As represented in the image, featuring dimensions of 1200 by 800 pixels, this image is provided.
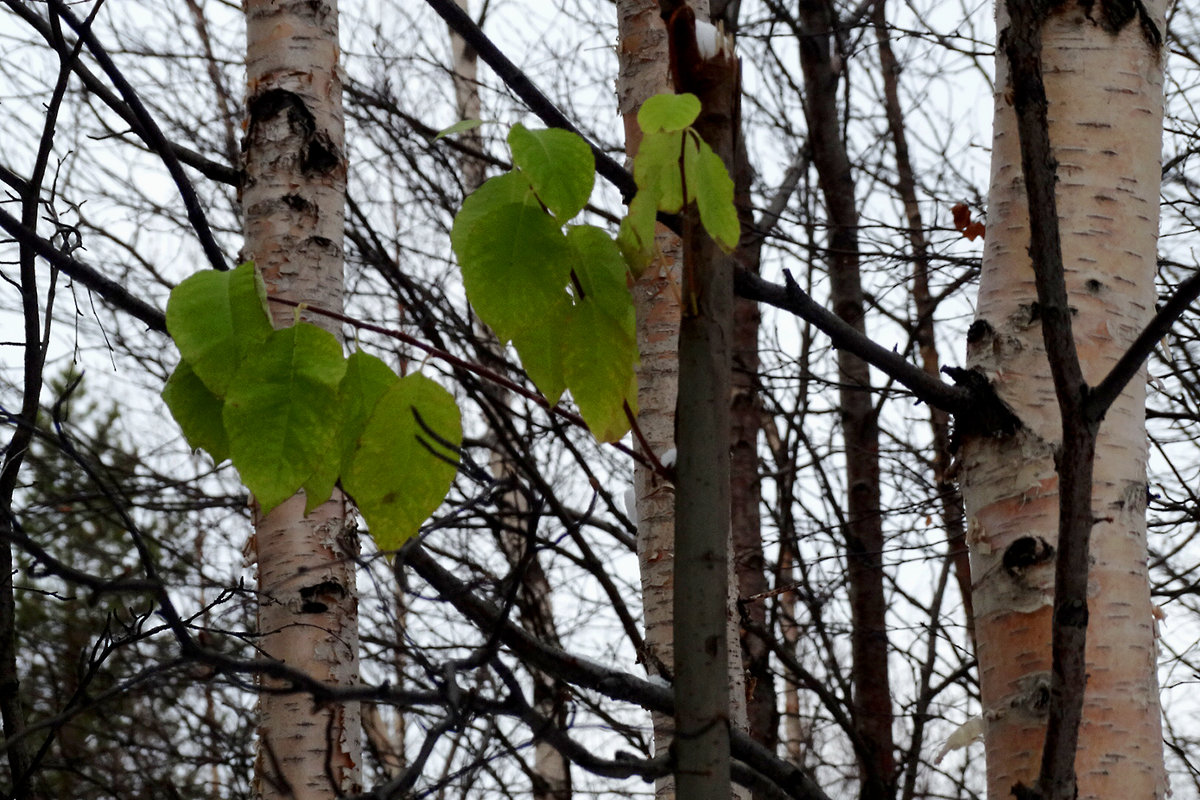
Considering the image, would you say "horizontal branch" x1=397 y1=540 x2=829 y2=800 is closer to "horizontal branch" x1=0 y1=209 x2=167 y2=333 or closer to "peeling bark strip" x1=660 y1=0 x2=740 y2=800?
"peeling bark strip" x1=660 y1=0 x2=740 y2=800

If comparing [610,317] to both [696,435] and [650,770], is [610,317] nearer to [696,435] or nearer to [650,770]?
[696,435]

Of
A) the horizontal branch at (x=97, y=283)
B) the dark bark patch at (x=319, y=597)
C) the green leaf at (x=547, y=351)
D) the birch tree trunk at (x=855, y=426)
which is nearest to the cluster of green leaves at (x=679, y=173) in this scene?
the green leaf at (x=547, y=351)

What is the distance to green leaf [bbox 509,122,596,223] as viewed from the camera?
769 millimetres

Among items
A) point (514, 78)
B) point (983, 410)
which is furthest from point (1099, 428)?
point (514, 78)

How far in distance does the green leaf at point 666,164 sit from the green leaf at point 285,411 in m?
0.28

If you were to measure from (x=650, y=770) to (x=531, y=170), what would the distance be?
43 centimetres

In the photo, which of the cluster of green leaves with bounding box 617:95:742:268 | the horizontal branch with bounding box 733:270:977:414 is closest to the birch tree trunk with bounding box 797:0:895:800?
the horizontal branch with bounding box 733:270:977:414

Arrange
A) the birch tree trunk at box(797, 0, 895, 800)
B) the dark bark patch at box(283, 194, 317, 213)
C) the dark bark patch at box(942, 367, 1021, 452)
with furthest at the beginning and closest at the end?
the birch tree trunk at box(797, 0, 895, 800) → the dark bark patch at box(283, 194, 317, 213) → the dark bark patch at box(942, 367, 1021, 452)

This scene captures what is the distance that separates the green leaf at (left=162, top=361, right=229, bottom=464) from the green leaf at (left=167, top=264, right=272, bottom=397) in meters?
0.05

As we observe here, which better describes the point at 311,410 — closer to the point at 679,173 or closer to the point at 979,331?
the point at 679,173

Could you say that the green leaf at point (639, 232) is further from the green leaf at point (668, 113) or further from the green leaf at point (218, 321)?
the green leaf at point (218, 321)

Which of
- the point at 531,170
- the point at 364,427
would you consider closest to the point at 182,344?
the point at 364,427

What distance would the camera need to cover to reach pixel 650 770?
65 cm

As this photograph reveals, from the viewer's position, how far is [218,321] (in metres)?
0.83
